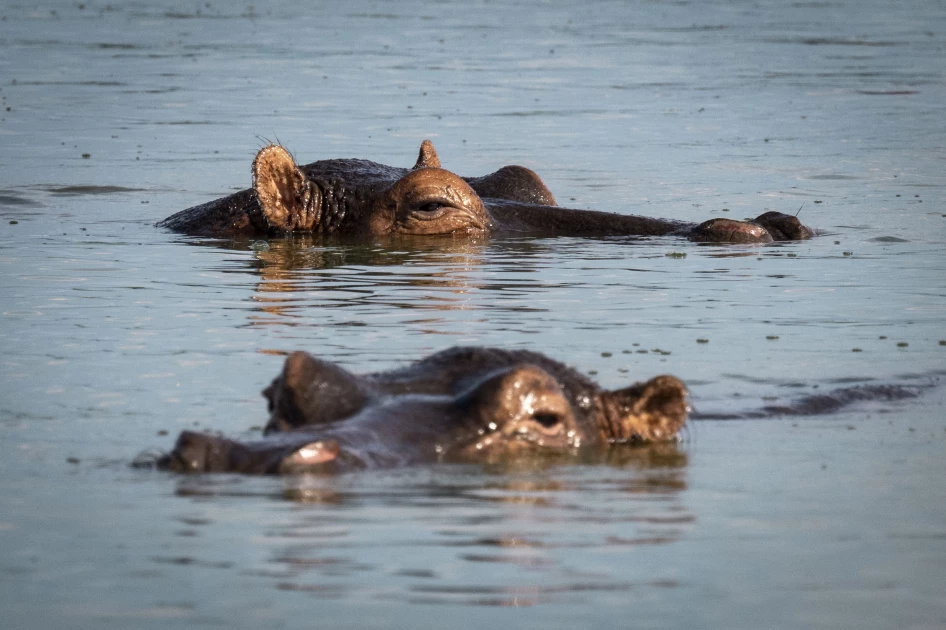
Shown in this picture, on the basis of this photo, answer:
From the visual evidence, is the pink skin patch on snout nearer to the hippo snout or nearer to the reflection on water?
the reflection on water

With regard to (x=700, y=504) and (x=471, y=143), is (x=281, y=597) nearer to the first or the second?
(x=700, y=504)

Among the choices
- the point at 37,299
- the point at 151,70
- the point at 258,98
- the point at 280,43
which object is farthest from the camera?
the point at 280,43

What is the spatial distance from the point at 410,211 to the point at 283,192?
1.02m

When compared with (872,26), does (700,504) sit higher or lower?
lower

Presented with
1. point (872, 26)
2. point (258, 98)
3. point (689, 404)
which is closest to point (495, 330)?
point (689, 404)

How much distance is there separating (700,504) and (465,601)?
1480 mm

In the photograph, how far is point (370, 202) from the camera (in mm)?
14203

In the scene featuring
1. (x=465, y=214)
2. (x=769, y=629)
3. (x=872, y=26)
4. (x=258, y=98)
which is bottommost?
(x=769, y=629)

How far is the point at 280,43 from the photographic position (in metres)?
34.5

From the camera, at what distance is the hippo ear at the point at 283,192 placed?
45.1 ft

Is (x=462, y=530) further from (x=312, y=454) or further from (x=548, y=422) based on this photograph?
(x=548, y=422)

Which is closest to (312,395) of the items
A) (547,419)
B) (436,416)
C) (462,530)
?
(436,416)

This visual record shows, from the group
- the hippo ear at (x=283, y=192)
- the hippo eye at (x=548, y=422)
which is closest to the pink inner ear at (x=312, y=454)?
the hippo eye at (x=548, y=422)

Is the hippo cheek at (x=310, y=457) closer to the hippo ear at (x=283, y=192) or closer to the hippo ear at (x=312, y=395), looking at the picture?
the hippo ear at (x=312, y=395)
